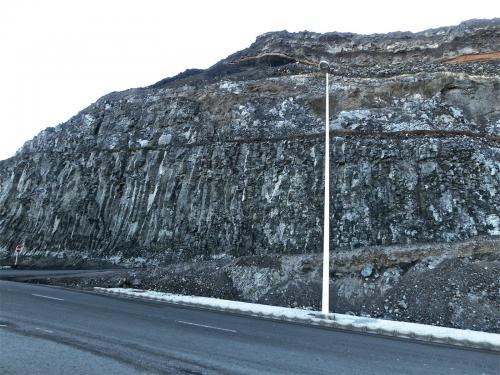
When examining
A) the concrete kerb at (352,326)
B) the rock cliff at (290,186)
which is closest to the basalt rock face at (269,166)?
the rock cliff at (290,186)

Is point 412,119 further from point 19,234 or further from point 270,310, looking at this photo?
point 19,234

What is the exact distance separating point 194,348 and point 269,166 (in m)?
17.6

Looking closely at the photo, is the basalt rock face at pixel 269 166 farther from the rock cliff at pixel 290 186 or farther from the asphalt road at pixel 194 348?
the asphalt road at pixel 194 348

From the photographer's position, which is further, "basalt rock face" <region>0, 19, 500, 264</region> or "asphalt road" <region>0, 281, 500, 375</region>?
"basalt rock face" <region>0, 19, 500, 264</region>

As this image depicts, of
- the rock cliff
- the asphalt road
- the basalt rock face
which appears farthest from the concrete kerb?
the basalt rock face

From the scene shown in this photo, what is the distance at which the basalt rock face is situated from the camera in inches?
786

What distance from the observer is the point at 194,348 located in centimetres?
721

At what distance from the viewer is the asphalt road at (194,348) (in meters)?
6.06

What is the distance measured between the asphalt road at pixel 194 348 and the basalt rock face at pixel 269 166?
35.4ft

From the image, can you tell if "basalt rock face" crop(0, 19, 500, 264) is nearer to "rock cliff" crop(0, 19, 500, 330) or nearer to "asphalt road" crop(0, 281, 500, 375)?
"rock cliff" crop(0, 19, 500, 330)

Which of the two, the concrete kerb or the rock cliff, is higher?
the rock cliff

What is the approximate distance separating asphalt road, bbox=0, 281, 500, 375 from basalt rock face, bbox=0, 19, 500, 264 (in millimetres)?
10795

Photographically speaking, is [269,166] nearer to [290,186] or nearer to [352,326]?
[290,186]

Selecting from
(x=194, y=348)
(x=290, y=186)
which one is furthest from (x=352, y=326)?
(x=290, y=186)
